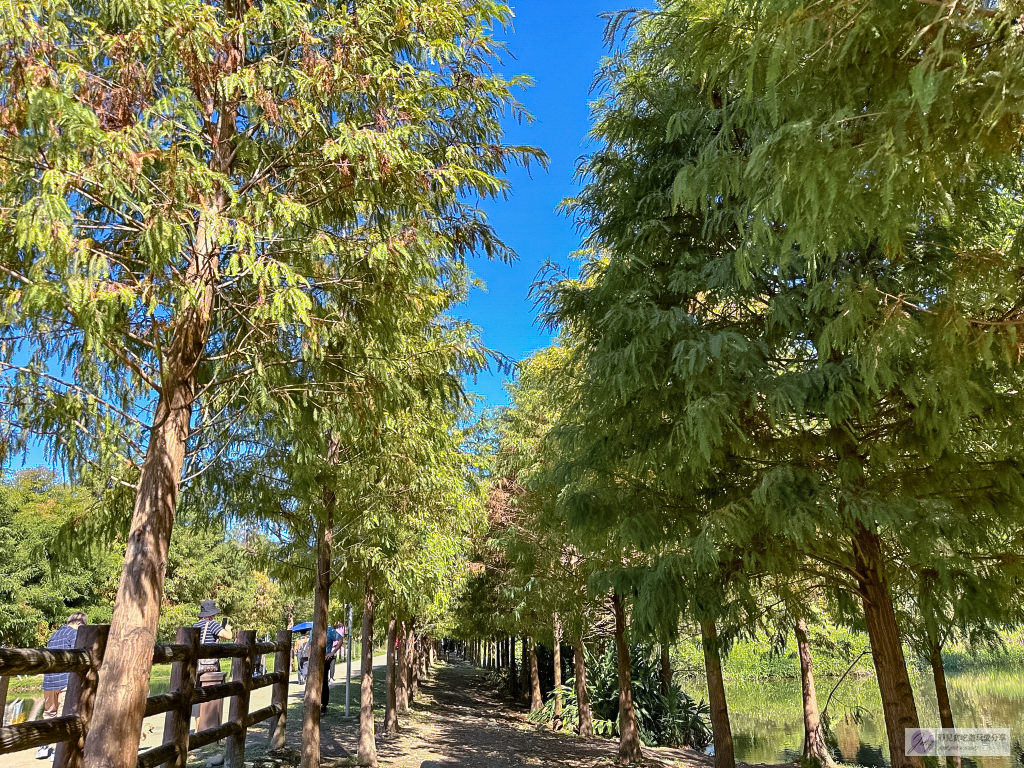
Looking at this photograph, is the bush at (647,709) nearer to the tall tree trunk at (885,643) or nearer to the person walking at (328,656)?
the person walking at (328,656)

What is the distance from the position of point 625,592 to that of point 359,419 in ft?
9.42

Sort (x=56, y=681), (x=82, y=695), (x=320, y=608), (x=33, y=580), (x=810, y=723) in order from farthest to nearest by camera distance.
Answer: (x=33, y=580) → (x=810, y=723) → (x=320, y=608) → (x=56, y=681) → (x=82, y=695)

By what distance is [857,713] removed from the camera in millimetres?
15672

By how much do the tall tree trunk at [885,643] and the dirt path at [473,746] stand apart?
5.44 meters

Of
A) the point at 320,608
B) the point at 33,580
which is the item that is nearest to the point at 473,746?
the point at 320,608

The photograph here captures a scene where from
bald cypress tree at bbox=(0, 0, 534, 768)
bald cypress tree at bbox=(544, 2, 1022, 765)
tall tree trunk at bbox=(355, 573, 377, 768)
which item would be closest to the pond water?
tall tree trunk at bbox=(355, 573, 377, 768)

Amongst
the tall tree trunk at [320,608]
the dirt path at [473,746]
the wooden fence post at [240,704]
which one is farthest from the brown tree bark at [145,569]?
the dirt path at [473,746]

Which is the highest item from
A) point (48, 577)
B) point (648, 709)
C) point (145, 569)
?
point (48, 577)

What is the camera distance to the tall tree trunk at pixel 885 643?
531 centimetres

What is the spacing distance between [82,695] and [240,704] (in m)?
2.41

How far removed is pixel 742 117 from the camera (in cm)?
488

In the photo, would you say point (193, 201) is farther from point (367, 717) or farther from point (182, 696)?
point (367, 717)

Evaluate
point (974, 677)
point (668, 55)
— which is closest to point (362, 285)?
point (668, 55)

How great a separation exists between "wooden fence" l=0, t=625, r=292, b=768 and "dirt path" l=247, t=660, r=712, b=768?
305cm
